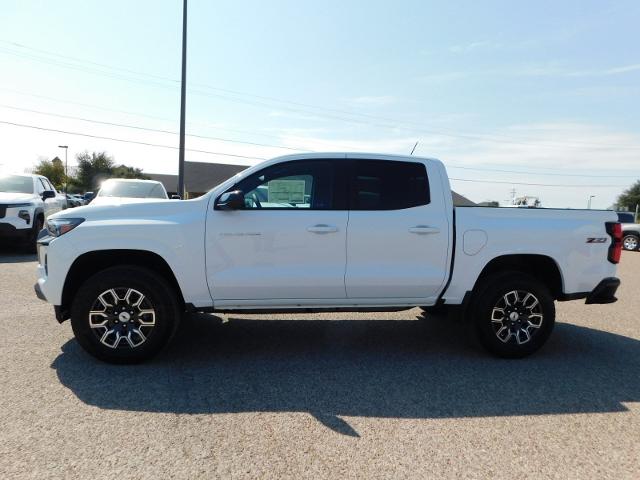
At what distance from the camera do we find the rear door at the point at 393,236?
4344 millimetres

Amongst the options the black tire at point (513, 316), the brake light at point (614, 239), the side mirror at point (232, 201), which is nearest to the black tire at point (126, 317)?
the side mirror at point (232, 201)

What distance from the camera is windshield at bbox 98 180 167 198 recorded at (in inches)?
449

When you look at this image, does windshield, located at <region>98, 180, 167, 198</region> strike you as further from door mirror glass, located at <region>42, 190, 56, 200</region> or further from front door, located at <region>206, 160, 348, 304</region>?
front door, located at <region>206, 160, 348, 304</region>

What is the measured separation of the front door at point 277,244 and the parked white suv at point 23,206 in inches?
344

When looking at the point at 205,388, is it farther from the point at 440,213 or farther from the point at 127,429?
the point at 440,213

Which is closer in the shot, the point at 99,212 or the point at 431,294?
the point at 99,212

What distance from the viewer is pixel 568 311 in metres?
6.88

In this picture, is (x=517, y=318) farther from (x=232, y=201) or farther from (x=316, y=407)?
(x=232, y=201)

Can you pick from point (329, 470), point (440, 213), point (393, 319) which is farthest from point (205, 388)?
point (393, 319)

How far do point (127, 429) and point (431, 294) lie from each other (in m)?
2.88

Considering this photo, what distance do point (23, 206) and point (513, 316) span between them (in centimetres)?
1084

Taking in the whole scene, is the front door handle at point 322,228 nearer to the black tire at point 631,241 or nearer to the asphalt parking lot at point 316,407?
the asphalt parking lot at point 316,407

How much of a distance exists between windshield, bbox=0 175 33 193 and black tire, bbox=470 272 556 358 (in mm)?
11707

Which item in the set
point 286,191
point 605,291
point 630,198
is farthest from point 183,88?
point 630,198
